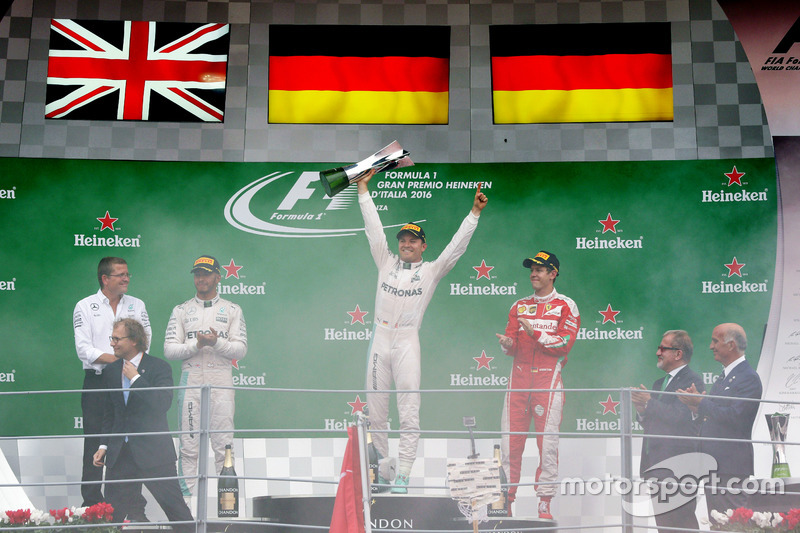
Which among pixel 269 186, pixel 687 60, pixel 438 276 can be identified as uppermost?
pixel 687 60

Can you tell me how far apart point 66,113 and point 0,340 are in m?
1.60

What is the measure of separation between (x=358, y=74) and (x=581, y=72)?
5.12 feet

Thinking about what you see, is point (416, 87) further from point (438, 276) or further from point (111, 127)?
point (111, 127)

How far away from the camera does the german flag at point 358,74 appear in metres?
5.57

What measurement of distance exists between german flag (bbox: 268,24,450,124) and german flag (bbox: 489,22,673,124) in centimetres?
43

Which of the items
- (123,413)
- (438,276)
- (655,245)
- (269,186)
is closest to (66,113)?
(269,186)

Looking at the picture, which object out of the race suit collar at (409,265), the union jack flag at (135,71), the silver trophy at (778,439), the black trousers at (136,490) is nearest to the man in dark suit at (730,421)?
the silver trophy at (778,439)

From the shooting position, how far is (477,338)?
5.39m

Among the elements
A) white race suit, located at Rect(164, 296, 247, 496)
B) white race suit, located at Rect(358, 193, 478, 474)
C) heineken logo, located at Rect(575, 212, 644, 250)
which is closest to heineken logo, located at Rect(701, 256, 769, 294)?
heineken logo, located at Rect(575, 212, 644, 250)

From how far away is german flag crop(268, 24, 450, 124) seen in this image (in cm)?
Answer: 557

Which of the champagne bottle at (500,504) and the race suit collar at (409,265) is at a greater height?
the race suit collar at (409,265)

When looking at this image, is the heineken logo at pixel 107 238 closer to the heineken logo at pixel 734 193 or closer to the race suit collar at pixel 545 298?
the race suit collar at pixel 545 298

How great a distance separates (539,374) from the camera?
17.2ft

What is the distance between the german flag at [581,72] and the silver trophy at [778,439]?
2.10 m
